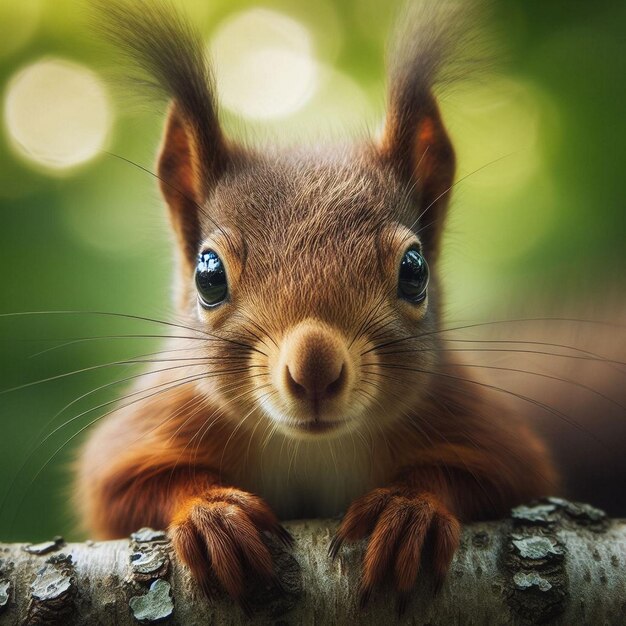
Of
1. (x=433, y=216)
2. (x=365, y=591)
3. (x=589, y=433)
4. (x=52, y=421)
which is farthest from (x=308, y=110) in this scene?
(x=365, y=591)

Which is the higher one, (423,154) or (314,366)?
(423,154)

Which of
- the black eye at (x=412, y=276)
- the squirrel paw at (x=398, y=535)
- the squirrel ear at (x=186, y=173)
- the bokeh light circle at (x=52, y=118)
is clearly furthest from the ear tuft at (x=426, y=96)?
the bokeh light circle at (x=52, y=118)

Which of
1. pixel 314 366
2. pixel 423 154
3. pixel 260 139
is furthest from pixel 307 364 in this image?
pixel 260 139

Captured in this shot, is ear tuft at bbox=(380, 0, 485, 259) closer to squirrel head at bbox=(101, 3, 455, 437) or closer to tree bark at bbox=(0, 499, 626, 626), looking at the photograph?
squirrel head at bbox=(101, 3, 455, 437)

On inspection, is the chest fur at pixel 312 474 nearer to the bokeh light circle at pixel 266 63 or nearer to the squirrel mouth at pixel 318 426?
the squirrel mouth at pixel 318 426

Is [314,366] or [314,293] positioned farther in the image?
[314,293]

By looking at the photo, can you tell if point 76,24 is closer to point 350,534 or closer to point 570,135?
point 570,135

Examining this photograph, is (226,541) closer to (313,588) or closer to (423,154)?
(313,588)
